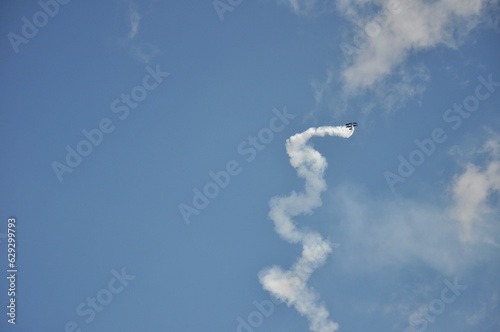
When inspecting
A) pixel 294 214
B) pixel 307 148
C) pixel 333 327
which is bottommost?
pixel 333 327

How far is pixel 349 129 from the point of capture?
559ft

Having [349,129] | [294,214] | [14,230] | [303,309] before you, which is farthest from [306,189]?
[14,230]

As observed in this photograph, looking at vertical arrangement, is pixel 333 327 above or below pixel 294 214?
below

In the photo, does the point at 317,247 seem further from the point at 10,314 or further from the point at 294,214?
the point at 10,314

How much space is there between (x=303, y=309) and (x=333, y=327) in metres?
7.86

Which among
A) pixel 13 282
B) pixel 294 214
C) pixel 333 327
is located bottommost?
pixel 333 327

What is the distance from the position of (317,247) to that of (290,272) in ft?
27.7

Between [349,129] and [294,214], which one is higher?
[349,129]

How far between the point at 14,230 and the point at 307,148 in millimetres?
69315

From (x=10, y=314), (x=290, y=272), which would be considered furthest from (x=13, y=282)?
(x=290, y=272)

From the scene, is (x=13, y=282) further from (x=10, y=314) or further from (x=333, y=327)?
(x=333, y=327)

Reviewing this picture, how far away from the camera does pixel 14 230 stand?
554 ft

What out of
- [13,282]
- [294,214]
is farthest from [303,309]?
[13,282]

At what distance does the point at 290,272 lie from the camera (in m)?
171
